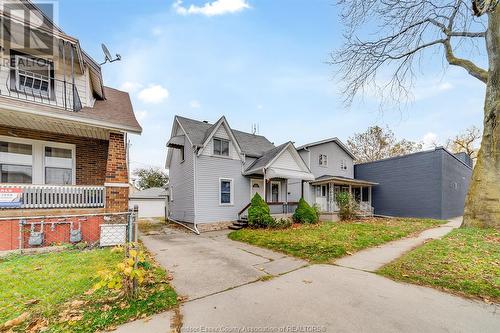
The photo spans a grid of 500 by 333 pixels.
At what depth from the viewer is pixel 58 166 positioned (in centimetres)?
807

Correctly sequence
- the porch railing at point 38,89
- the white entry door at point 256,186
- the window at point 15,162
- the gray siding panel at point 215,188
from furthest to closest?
the white entry door at point 256,186 < the gray siding panel at point 215,188 < the window at point 15,162 < the porch railing at point 38,89

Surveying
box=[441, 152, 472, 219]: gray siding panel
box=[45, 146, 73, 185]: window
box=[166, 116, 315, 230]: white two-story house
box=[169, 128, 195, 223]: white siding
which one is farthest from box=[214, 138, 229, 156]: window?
box=[441, 152, 472, 219]: gray siding panel

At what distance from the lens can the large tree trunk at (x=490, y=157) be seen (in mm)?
9164

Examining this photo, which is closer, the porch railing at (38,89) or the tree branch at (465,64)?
the porch railing at (38,89)

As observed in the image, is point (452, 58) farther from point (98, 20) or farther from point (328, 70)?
point (98, 20)

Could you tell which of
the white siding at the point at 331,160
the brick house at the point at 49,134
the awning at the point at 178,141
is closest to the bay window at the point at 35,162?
the brick house at the point at 49,134

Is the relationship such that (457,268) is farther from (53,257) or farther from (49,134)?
(49,134)

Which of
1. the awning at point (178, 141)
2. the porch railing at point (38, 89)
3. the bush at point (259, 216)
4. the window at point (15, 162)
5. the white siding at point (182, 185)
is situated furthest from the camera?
the awning at point (178, 141)

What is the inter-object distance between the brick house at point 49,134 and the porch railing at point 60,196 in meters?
0.02

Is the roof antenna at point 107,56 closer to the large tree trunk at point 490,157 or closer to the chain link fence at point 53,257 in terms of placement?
the chain link fence at point 53,257

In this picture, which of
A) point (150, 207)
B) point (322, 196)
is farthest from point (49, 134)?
point (150, 207)

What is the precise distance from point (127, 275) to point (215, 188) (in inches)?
382

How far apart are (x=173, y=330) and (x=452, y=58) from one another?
15015 mm

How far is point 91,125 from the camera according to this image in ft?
23.1
